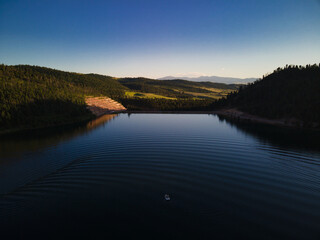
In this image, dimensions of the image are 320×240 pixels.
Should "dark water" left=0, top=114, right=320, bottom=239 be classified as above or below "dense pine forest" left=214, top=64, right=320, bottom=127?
below

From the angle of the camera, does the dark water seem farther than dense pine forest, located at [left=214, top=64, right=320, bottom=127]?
No

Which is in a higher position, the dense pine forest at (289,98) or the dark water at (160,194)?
the dense pine forest at (289,98)

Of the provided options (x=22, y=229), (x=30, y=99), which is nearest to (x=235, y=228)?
(x=22, y=229)

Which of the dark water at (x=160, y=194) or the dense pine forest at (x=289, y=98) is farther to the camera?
the dense pine forest at (x=289, y=98)

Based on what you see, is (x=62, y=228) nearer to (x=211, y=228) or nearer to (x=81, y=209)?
(x=81, y=209)
